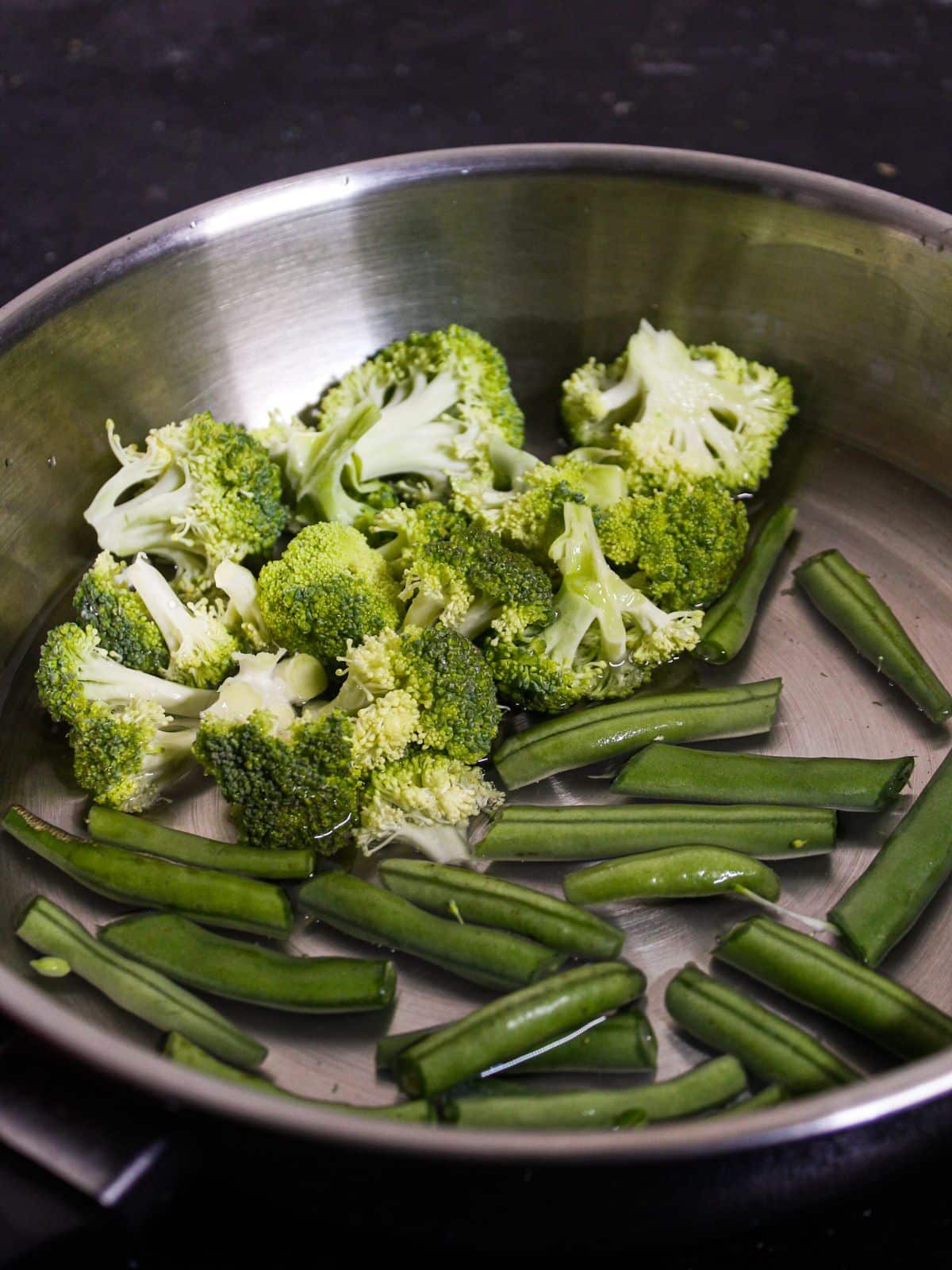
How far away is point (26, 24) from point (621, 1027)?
455cm

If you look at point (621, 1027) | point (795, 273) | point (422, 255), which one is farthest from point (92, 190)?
point (621, 1027)

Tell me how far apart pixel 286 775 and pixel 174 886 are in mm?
303

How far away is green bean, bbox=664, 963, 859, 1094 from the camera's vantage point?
190 centimetres

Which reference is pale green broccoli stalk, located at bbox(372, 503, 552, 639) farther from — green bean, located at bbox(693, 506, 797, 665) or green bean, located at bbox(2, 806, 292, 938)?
green bean, located at bbox(2, 806, 292, 938)

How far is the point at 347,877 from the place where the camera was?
225 centimetres

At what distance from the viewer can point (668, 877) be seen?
2240 mm

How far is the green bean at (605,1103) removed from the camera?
1.81 meters

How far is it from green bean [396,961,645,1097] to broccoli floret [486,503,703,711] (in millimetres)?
725

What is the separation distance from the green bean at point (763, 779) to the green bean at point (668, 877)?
0.21 meters

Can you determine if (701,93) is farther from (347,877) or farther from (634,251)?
(347,877)

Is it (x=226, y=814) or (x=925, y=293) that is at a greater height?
(x=925, y=293)

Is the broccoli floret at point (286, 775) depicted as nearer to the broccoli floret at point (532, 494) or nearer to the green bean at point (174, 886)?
the green bean at point (174, 886)

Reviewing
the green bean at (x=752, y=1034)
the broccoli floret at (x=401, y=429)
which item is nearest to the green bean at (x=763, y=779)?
the green bean at (x=752, y=1034)

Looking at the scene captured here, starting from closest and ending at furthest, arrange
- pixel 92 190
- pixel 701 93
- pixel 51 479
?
pixel 51 479, pixel 92 190, pixel 701 93
